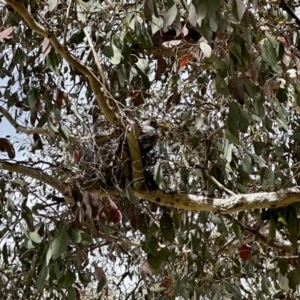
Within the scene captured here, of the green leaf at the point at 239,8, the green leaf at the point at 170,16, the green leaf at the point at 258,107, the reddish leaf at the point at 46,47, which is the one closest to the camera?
the green leaf at the point at 239,8

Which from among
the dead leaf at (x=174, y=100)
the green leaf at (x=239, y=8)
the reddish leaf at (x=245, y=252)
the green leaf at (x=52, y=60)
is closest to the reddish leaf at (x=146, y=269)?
the reddish leaf at (x=245, y=252)

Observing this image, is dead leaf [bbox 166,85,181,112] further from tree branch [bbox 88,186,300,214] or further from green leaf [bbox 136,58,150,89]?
tree branch [bbox 88,186,300,214]

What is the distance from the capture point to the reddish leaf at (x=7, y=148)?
6.36ft

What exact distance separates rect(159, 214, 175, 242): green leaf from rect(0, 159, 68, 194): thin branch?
344mm

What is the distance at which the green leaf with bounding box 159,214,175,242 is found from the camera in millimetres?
1938

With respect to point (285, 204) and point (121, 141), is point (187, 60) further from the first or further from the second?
point (285, 204)

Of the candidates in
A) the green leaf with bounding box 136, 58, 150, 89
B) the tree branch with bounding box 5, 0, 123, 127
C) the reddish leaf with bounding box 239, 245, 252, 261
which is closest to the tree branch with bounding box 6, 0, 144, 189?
the tree branch with bounding box 5, 0, 123, 127

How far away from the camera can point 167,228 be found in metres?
1.95

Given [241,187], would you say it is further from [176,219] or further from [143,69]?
[143,69]

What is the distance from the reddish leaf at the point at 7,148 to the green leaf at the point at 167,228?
0.51 metres

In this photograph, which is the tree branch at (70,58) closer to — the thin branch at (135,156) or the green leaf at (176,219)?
the thin branch at (135,156)

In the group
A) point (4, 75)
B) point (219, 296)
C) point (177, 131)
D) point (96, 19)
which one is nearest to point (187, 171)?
point (177, 131)

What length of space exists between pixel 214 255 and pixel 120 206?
519 mm

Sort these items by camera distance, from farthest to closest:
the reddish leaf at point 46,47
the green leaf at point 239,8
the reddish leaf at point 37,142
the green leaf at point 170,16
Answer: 1. the reddish leaf at point 37,142
2. the reddish leaf at point 46,47
3. the green leaf at point 170,16
4. the green leaf at point 239,8
